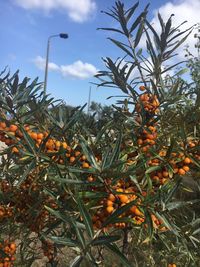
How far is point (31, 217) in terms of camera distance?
157cm

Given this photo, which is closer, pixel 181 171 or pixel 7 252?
pixel 181 171

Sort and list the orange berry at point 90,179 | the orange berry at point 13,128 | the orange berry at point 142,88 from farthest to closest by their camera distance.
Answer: the orange berry at point 142,88 < the orange berry at point 13,128 < the orange berry at point 90,179

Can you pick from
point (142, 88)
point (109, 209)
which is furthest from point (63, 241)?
point (142, 88)

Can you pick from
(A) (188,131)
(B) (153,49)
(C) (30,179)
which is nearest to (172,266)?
(A) (188,131)

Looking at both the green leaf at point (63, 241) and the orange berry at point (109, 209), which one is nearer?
the green leaf at point (63, 241)

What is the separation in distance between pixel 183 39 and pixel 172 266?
1.25 metres

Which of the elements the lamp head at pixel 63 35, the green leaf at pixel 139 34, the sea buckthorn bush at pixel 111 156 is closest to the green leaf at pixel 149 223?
the sea buckthorn bush at pixel 111 156

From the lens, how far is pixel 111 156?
1194 millimetres

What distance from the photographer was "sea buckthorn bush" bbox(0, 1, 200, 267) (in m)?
1.21

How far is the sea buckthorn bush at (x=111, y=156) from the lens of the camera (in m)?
1.21

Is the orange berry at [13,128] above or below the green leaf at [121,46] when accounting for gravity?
below

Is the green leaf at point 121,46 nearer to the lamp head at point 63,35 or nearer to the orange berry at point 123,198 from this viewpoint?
the orange berry at point 123,198

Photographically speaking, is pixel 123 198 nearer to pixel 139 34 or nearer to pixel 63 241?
pixel 63 241

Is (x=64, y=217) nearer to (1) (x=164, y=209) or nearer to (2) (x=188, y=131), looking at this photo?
(1) (x=164, y=209)
